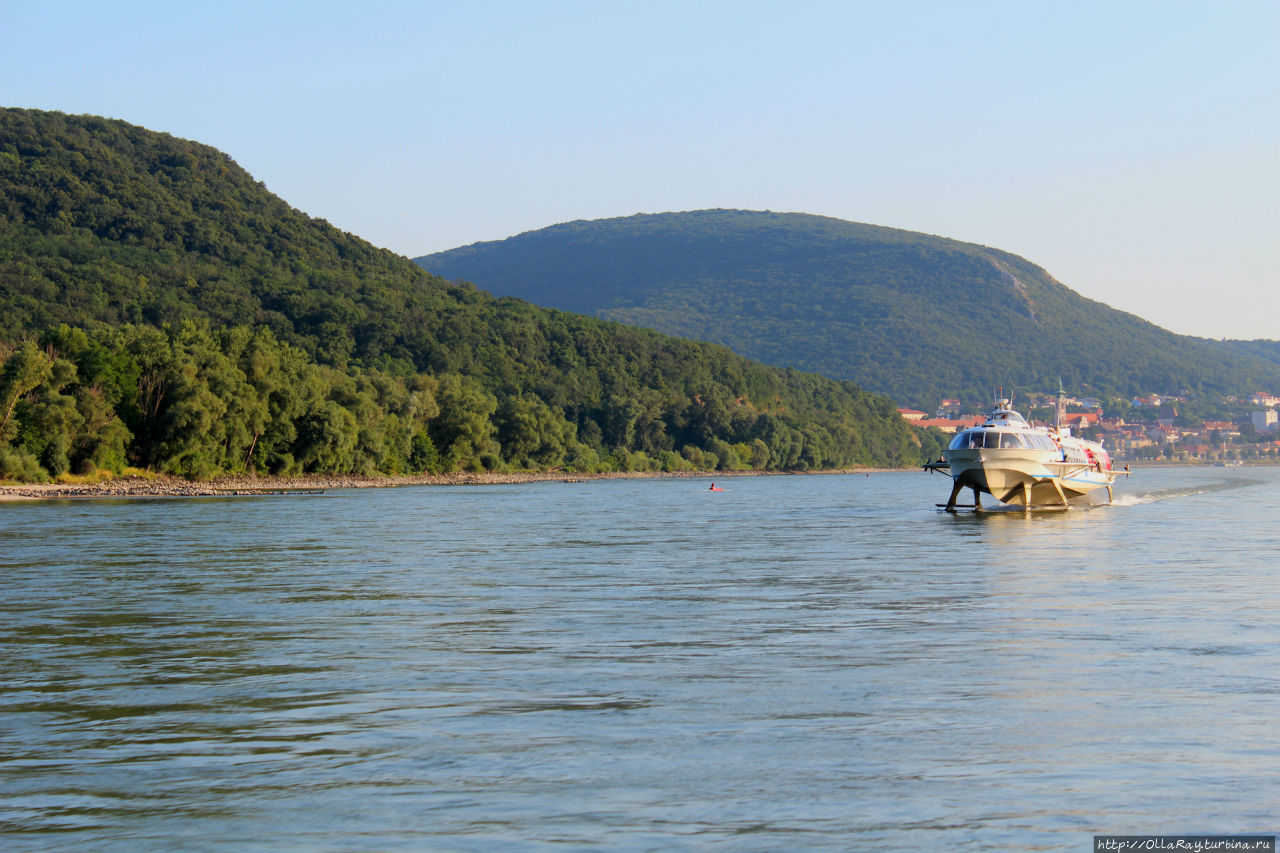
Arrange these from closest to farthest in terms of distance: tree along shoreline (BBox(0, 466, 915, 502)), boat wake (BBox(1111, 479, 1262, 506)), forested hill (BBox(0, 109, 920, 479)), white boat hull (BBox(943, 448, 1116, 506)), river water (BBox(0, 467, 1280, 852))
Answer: river water (BBox(0, 467, 1280, 852)) → white boat hull (BBox(943, 448, 1116, 506)) → tree along shoreline (BBox(0, 466, 915, 502)) → boat wake (BBox(1111, 479, 1262, 506)) → forested hill (BBox(0, 109, 920, 479))

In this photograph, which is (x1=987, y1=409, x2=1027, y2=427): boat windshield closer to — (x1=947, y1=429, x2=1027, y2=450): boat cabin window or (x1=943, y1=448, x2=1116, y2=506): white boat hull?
(x1=943, y1=448, x2=1116, y2=506): white boat hull

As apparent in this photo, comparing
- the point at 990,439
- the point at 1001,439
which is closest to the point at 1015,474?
the point at 1001,439

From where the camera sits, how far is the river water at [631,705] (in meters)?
12.1

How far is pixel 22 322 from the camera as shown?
149 m

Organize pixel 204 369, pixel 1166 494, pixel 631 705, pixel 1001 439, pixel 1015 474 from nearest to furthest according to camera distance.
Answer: pixel 631 705, pixel 1001 439, pixel 1015 474, pixel 1166 494, pixel 204 369

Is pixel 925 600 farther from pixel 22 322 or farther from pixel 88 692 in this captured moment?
pixel 22 322

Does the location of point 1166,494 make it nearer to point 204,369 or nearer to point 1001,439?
point 1001,439

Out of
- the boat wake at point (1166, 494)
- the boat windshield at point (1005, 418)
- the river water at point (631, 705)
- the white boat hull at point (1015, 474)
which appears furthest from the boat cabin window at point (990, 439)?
the river water at point (631, 705)

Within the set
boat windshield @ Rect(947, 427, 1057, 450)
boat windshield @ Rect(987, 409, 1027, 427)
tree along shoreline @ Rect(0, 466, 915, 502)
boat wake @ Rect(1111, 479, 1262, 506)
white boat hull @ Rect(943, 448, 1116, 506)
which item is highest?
boat windshield @ Rect(987, 409, 1027, 427)

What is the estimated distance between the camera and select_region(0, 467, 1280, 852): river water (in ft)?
39.8

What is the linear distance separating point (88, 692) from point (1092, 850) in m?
13.4

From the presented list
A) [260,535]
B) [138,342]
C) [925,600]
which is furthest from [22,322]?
[925,600]

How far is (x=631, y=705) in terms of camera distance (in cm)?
1725

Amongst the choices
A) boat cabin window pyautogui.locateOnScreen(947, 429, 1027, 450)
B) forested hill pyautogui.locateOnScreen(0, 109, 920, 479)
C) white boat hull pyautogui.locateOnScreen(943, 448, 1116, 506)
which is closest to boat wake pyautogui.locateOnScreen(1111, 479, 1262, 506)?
white boat hull pyautogui.locateOnScreen(943, 448, 1116, 506)
